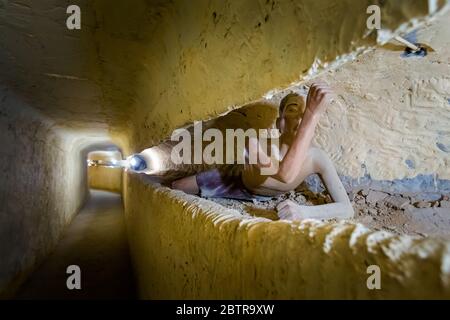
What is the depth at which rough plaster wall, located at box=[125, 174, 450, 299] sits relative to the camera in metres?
0.44

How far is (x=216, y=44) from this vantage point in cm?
109

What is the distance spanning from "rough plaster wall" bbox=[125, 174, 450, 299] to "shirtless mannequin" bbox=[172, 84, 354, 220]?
570 mm

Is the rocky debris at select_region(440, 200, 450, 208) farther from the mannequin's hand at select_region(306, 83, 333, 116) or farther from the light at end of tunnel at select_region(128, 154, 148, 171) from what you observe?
the light at end of tunnel at select_region(128, 154, 148, 171)

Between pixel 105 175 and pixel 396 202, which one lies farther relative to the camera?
pixel 105 175

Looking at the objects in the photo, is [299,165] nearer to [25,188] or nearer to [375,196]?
[375,196]

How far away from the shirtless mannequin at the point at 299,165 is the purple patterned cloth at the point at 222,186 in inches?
2.8

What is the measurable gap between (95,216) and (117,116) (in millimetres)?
3898

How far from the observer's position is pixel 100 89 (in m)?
2.52

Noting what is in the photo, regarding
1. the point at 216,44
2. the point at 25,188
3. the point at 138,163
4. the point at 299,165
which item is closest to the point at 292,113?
the point at 299,165

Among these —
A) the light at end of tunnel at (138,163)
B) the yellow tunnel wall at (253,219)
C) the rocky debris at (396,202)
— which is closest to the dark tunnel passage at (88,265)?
the light at end of tunnel at (138,163)

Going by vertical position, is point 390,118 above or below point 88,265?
above

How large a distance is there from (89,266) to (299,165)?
3.52m

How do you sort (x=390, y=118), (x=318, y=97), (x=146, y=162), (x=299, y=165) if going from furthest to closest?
(x=146, y=162)
(x=390, y=118)
(x=299, y=165)
(x=318, y=97)
